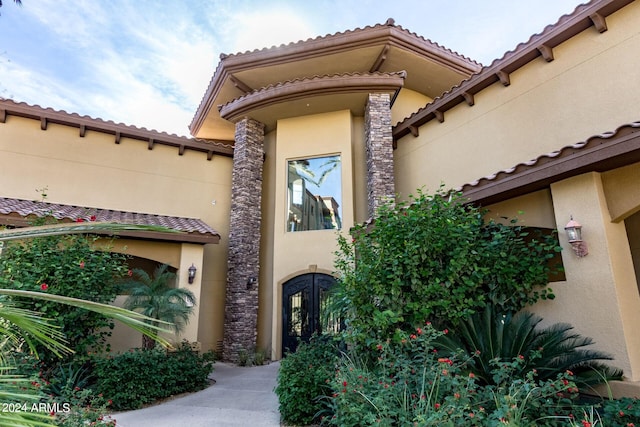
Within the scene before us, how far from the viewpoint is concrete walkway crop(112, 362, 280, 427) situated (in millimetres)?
5379

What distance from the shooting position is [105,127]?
1106 cm

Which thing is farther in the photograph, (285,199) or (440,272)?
(285,199)

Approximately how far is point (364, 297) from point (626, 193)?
3.48 meters

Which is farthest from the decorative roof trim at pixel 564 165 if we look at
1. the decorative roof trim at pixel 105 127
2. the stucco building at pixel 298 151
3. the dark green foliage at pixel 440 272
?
the decorative roof trim at pixel 105 127

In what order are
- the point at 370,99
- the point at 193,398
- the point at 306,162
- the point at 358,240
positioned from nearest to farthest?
1. the point at 358,240
2. the point at 193,398
3. the point at 370,99
4. the point at 306,162

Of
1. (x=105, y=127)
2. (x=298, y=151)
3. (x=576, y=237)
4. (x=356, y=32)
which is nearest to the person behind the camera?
(x=576, y=237)

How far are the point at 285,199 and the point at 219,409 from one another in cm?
651

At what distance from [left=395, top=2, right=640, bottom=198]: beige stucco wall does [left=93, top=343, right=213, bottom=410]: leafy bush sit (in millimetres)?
7132

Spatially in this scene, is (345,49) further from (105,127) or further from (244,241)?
(105,127)

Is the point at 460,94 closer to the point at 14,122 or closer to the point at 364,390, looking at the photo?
the point at 364,390

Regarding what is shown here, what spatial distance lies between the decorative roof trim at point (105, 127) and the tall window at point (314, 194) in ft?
9.50

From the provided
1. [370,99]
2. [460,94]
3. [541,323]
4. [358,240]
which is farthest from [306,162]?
[541,323]

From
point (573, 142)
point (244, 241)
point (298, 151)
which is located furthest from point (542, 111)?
point (244, 241)

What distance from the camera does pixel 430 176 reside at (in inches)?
390
